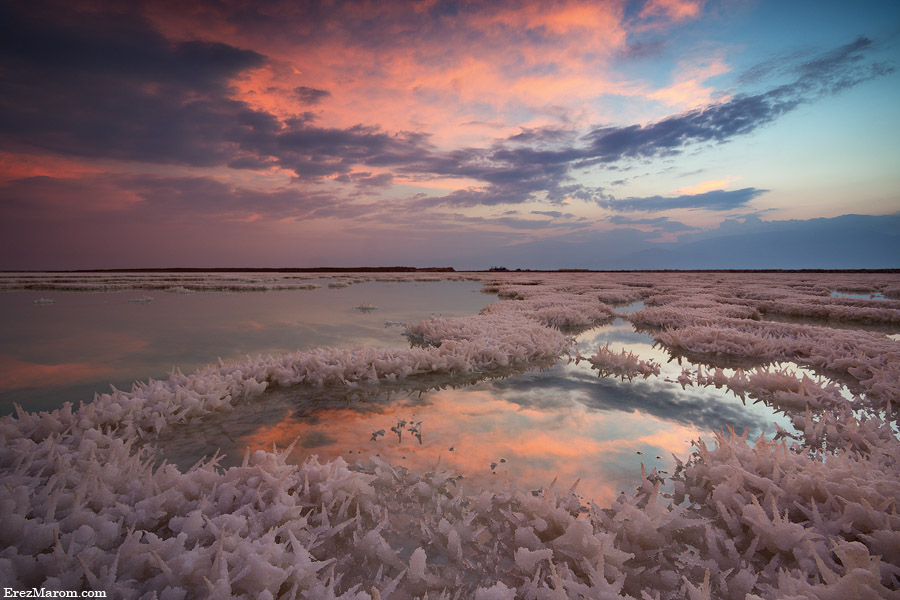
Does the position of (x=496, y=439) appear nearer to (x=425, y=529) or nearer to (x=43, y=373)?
(x=425, y=529)

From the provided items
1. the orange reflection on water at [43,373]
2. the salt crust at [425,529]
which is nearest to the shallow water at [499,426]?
the salt crust at [425,529]

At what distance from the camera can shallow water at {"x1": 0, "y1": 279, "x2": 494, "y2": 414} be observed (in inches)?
263

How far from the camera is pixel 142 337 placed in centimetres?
1047

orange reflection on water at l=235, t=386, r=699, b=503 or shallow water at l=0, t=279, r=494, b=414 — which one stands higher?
shallow water at l=0, t=279, r=494, b=414

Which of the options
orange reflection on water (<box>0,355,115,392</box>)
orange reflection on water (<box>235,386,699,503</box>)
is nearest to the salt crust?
orange reflection on water (<box>235,386,699,503</box>)

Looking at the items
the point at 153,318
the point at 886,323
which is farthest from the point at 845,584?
the point at 886,323

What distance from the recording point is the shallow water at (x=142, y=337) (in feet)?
21.9

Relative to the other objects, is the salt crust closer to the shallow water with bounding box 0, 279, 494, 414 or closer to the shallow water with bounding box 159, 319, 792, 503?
the shallow water with bounding box 159, 319, 792, 503

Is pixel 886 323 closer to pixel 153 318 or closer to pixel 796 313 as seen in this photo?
pixel 796 313

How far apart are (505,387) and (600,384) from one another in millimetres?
1792

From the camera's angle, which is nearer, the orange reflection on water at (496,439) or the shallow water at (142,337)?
the orange reflection on water at (496,439)

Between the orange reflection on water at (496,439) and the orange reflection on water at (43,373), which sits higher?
the orange reflection on water at (43,373)

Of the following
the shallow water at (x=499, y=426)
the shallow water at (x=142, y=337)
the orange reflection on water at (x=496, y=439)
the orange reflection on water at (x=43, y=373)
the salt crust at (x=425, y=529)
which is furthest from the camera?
the shallow water at (x=142, y=337)

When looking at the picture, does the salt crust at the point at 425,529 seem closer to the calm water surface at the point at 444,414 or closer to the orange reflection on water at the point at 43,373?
the calm water surface at the point at 444,414
